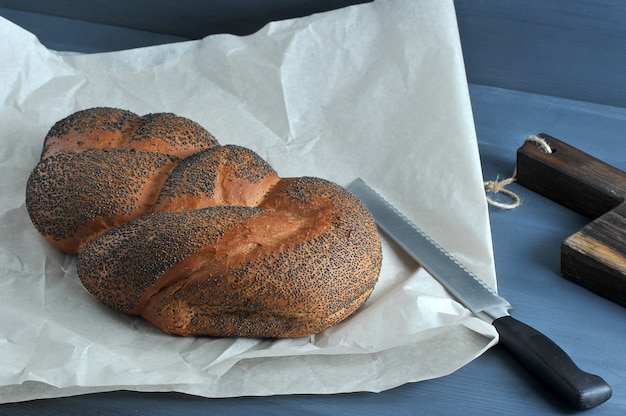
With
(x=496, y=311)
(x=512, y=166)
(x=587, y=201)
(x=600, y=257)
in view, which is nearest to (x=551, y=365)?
(x=496, y=311)

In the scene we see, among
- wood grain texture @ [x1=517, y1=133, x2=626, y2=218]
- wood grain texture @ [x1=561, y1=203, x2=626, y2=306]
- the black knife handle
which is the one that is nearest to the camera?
the black knife handle

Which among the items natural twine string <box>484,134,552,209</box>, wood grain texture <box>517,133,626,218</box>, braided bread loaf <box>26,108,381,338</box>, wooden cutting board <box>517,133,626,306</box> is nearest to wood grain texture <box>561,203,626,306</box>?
wooden cutting board <box>517,133,626,306</box>

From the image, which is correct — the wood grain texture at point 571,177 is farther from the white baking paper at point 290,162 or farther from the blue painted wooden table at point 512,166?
the white baking paper at point 290,162

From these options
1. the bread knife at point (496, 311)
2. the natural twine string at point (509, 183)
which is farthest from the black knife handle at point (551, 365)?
the natural twine string at point (509, 183)

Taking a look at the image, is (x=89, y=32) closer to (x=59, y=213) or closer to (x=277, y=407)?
(x=59, y=213)

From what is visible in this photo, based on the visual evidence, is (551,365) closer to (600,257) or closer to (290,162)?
(600,257)

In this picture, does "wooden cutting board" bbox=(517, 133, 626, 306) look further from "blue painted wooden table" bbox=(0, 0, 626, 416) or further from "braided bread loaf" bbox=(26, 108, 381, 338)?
"braided bread loaf" bbox=(26, 108, 381, 338)
